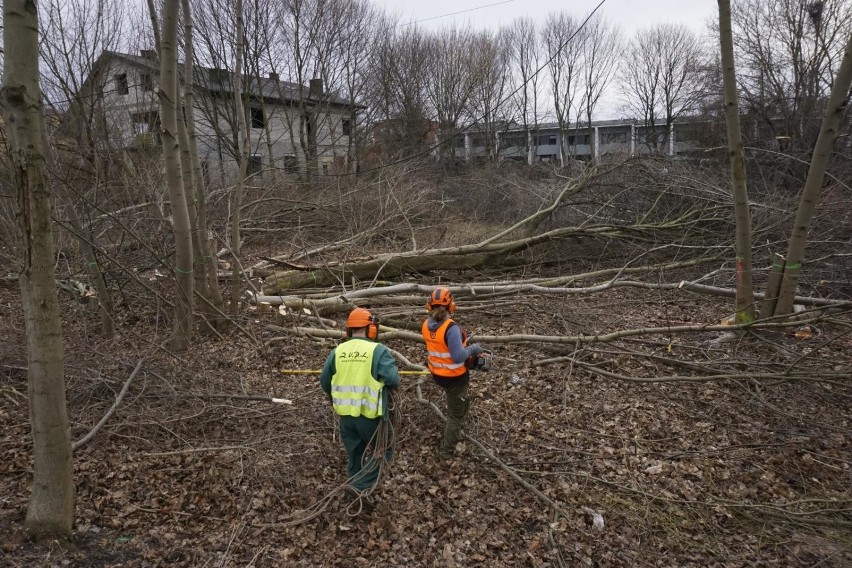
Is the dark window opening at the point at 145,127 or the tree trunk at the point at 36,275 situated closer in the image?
the tree trunk at the point at 36,275

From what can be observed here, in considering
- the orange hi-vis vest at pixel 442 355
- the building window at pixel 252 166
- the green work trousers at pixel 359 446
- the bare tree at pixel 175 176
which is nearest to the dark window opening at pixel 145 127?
the building window at pixel 252 166

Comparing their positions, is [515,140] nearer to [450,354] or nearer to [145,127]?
[145,127]

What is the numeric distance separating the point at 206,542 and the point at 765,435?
4.65m

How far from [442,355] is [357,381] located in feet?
2.87

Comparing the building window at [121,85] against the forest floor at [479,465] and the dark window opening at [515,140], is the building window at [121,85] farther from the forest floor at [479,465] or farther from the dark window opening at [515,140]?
the dark window opening at [515,140]

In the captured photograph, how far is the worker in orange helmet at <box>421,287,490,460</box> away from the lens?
158 inches

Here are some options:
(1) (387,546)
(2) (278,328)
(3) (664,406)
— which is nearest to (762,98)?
(3) (664,406)

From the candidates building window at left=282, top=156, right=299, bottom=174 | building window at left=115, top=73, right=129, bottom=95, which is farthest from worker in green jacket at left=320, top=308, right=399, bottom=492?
building window at left=115, top=73, right=129, bottom=95

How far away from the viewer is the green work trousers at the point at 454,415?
165 inches

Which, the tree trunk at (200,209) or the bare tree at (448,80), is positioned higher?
the bare tree at (448,80)

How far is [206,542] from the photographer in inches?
129

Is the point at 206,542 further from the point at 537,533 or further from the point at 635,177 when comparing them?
the point at 635,177

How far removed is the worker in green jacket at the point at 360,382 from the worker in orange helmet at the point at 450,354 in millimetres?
660

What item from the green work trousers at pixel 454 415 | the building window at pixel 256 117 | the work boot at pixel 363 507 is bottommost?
the work boot at pixel 363 507
